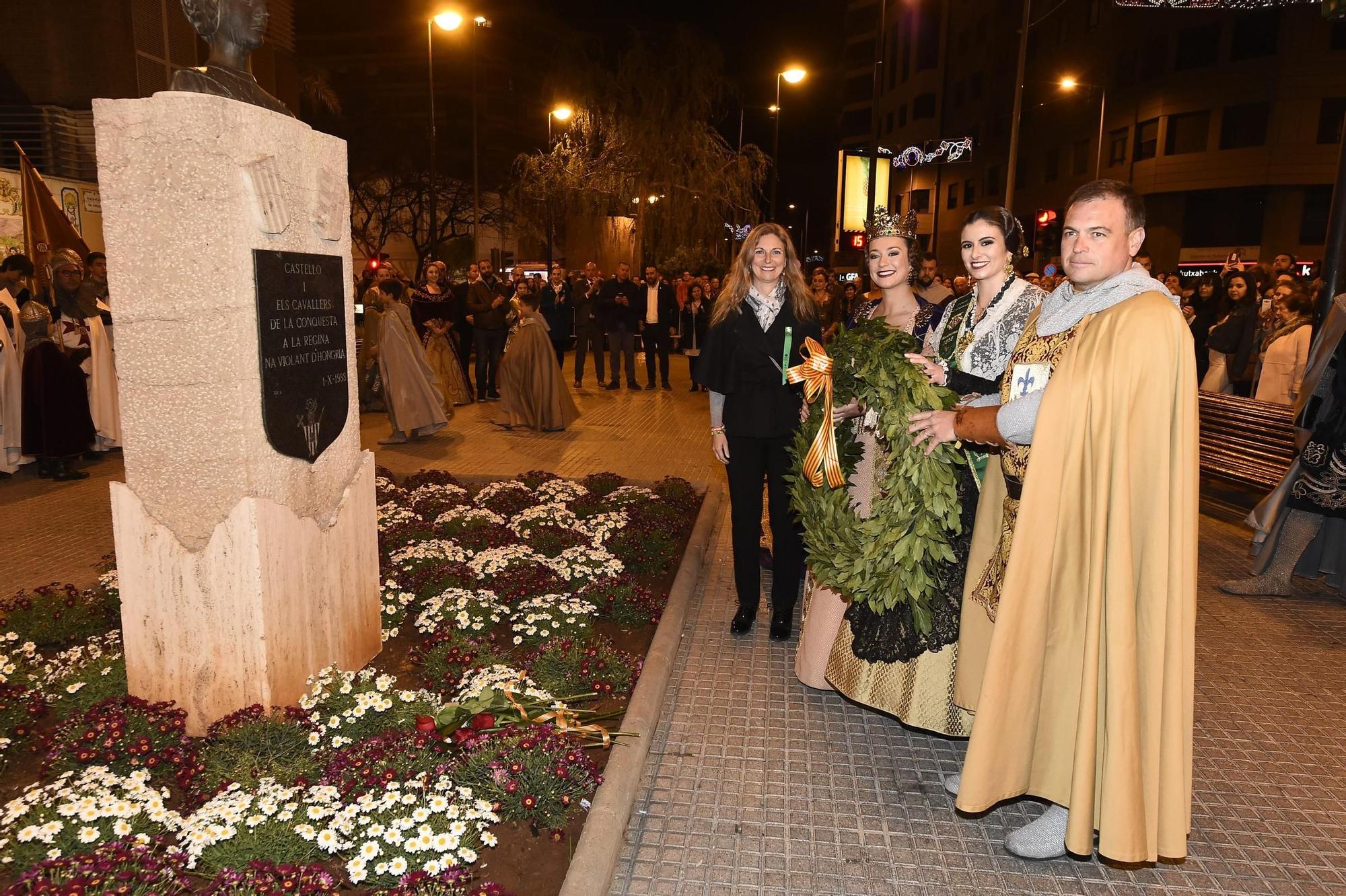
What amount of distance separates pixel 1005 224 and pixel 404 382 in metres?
8.93

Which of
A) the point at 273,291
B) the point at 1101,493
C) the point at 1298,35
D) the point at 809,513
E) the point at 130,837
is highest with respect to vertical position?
the point at 1298,35

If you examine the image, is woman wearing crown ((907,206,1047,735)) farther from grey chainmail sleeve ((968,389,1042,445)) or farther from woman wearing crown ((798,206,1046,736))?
grey chainmail sleeve ((968,389,1042,445))

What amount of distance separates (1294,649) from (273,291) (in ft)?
18.4

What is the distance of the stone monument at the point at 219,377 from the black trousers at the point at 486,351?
11.0 m

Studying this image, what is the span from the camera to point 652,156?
25.1m

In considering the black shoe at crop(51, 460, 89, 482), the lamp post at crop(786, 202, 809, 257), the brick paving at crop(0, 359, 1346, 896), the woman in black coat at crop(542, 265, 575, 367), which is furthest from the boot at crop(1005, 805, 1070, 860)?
the lamp post at crop(786, 202, 809, 257)

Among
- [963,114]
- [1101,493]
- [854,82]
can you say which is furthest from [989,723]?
[854,82]

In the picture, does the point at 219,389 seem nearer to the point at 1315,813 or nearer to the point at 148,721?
the point at 148,721

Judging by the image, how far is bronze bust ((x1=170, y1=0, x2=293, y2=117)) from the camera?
3.48 m

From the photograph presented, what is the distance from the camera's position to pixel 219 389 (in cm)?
340

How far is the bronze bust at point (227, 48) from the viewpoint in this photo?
3479 mm

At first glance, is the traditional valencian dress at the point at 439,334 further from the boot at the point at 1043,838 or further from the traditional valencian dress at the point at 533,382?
the boot at the point at 1043,838

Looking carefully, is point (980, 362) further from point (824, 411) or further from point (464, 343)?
point (464, 343)

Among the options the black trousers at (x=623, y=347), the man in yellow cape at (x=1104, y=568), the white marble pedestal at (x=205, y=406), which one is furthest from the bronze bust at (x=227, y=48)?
the black trousers at (x=623, y=347)
